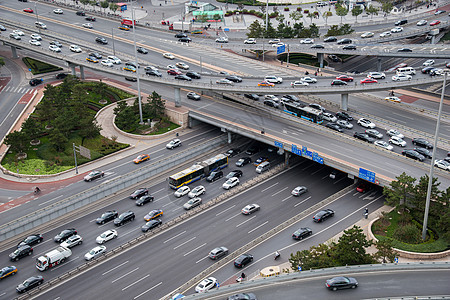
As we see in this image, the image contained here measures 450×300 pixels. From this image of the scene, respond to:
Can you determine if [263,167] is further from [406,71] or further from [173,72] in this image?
[406,71]

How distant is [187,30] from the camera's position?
172 meters

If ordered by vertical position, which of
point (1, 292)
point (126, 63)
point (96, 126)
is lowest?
point (1, 292)

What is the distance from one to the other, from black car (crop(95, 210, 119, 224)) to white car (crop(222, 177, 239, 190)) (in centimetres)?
2019

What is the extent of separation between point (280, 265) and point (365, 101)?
2448 inches

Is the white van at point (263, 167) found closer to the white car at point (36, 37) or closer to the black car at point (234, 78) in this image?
the black car at point (234, 78)

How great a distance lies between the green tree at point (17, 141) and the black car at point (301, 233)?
5623 cm

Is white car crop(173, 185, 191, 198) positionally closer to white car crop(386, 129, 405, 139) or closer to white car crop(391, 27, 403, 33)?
white car crop(386, 129, 405, 139)

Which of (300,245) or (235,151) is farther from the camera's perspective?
(235,151)

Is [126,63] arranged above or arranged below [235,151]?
above

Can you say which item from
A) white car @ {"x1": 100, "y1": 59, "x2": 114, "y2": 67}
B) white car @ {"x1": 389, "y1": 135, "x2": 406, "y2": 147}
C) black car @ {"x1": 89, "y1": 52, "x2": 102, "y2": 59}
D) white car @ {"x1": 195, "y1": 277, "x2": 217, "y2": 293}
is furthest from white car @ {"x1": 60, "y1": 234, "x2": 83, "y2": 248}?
black car @ {"x1": 89, "y1": 52, "x2": 102, "y2": 59}

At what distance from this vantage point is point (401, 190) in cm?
8250

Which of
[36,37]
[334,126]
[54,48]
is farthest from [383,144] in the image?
[36,37]

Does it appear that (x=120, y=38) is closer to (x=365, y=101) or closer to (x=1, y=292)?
(x=365, y=101)

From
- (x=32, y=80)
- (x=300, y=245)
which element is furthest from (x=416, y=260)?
(x=32, y=80)
